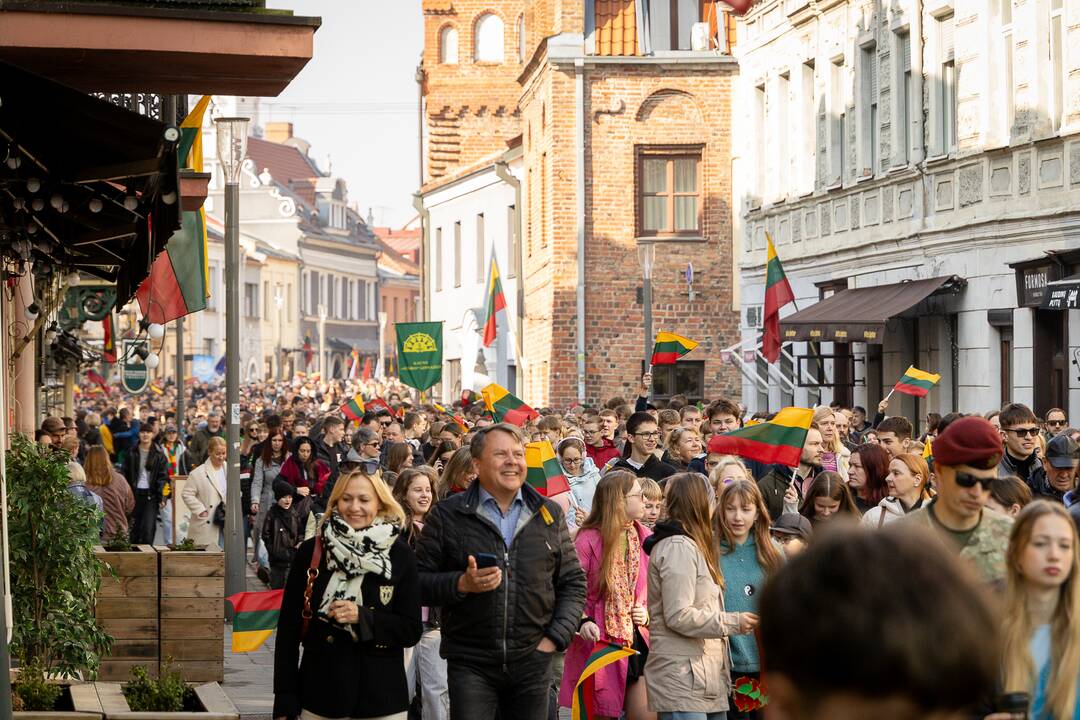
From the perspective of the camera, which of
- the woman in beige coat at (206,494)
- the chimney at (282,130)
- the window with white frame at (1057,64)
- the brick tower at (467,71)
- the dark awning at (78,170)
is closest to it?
the dark awning at (78,170)

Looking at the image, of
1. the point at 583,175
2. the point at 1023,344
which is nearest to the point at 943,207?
the point at 1023,344

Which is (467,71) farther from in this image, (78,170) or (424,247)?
(78,170)

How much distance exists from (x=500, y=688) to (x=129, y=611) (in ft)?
15.2

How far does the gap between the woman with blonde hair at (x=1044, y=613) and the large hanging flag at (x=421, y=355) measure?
2514 centimetres

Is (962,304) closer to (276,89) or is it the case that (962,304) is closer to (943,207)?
(943,207)

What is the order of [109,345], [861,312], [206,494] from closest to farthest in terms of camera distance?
[206,494]
[861,312]
[109,345]

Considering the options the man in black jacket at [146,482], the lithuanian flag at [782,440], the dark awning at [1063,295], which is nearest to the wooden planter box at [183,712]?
the lithuanian flag at [782,440]

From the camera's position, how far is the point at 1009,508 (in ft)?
26.2

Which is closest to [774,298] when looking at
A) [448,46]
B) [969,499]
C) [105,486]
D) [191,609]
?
[105,486]

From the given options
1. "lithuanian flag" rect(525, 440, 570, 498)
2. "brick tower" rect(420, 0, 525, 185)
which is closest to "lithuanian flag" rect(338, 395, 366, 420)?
"lithuanian flag" rect(525, 440, 570, 498)

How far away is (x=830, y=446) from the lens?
43.7 ft

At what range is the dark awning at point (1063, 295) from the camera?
63.1ft

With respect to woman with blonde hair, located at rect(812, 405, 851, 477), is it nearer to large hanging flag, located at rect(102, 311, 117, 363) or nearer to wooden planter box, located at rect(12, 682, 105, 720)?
wooden planter box, located at rect(12, 682, 105, 720)

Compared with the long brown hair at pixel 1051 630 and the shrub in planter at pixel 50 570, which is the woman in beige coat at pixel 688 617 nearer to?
the long brown hair at pixel 1051 630
